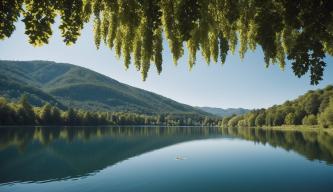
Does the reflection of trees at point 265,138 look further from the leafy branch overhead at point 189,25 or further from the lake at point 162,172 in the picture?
the leafy branch overhead at point 189,25

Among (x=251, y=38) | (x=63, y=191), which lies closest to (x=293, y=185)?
(x=63, y=191)

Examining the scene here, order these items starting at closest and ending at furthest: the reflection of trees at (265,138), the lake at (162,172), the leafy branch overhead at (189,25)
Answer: the leafy branch overhead at (189,25) → the lake at (162,172) → the reflection of trees at (265,138)

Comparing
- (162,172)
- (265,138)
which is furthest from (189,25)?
(265,138)

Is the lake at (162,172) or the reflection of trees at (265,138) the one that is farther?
the reflection of trees at (265,138)

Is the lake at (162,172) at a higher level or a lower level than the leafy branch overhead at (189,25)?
lower

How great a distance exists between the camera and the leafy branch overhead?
4504mm

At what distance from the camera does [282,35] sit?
6.18 metres

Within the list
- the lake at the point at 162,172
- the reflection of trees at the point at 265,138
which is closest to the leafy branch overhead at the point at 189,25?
the lake at the point at 162,172

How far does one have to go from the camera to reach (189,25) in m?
4.51

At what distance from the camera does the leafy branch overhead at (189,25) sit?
4504 millimetres

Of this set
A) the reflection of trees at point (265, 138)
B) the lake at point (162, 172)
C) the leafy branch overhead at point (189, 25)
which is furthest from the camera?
the reflection of trees at point (265, 138)

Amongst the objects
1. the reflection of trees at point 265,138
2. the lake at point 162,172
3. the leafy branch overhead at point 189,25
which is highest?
the leafy branch overhead at point 189,25

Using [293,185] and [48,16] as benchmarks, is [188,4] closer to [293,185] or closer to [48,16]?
[48,16]

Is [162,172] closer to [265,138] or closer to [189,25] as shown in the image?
[189,25]
